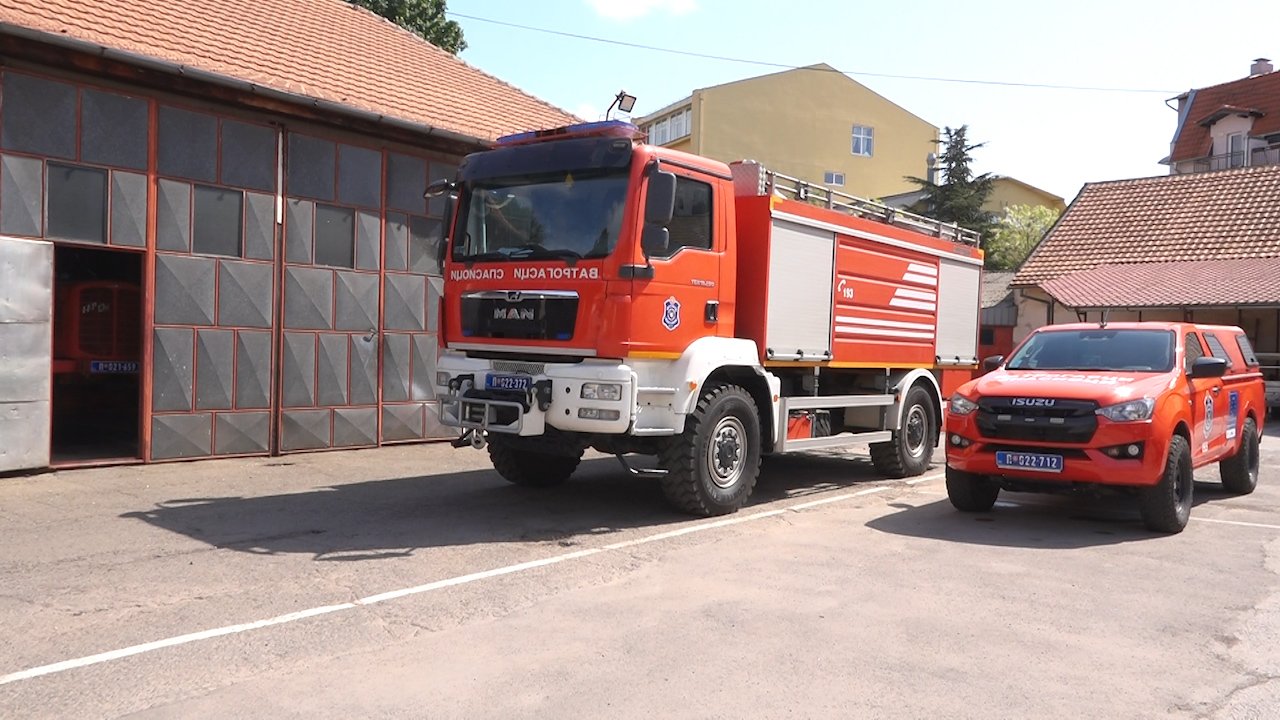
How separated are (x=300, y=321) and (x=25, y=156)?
3.40m

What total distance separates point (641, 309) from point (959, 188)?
1550 inches

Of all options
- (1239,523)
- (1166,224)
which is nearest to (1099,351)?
(1239,523)

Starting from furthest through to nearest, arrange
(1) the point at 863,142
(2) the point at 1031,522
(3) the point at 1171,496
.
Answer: (1) the point at 863,142 → (2) the point at 1031,522 → (3) the point at 1171,496

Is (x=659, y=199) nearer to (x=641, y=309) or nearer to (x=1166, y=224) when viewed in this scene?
(x=641, y=309)

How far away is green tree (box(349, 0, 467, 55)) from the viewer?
2662 cm

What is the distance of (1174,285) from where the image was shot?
2188cm

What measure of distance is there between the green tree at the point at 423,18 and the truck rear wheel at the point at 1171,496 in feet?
76.0

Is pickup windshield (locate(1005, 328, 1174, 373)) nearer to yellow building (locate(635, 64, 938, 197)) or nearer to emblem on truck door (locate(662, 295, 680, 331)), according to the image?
emblem on truck door (locate(662, 295, 680, 331))

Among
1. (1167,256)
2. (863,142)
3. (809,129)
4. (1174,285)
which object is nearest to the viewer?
(1174,285)

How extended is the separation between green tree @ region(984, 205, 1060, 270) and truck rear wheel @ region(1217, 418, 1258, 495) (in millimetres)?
34257

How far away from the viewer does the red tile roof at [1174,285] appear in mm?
20297

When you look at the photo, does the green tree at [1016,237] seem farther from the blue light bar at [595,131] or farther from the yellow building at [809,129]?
the blue light bar at [595,131]

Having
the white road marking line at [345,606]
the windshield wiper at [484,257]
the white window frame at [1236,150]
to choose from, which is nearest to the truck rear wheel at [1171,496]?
the white road marking line at [345,606]

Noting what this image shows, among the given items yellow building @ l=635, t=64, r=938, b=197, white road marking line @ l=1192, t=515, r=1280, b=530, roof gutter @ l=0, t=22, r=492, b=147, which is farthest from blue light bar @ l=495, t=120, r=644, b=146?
yellow building @ l=635, t=64, r=938, b=197
